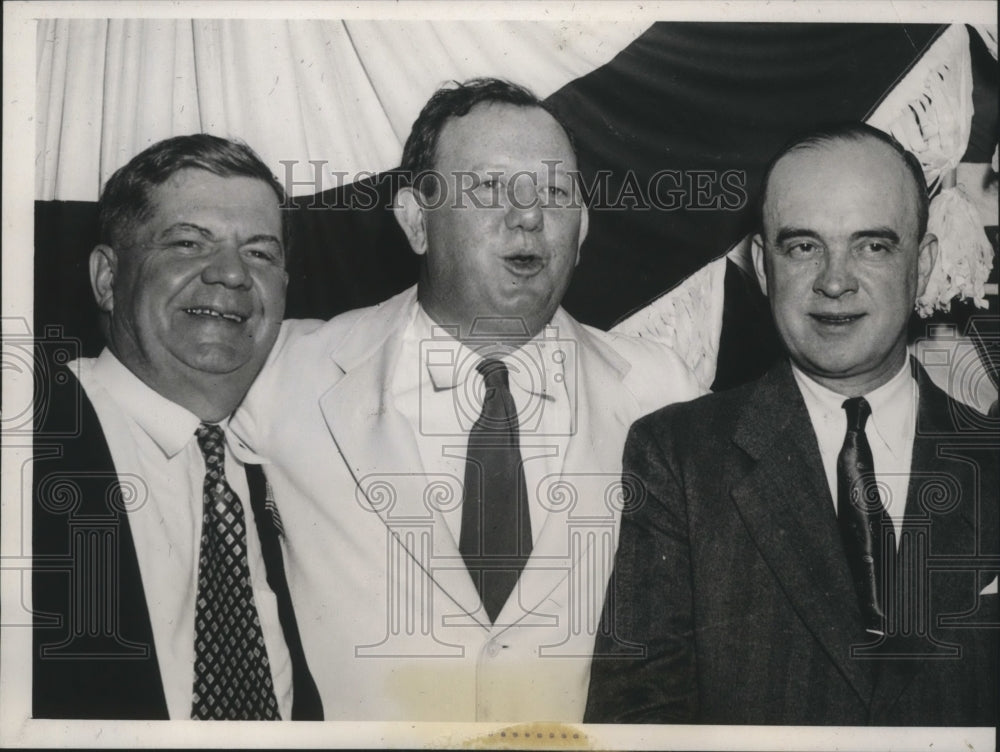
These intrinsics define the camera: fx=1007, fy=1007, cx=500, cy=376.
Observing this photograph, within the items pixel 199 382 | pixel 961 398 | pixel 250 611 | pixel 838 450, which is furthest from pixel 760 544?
pixel 199 382

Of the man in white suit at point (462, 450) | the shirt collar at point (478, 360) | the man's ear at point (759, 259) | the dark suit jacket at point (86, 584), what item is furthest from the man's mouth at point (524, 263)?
the dark suit jacket at point (86, 584)

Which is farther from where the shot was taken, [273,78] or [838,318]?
[273,78]

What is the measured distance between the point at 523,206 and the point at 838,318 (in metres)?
0.71

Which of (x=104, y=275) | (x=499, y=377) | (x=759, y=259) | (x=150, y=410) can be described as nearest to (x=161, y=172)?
(x=104, y=275)

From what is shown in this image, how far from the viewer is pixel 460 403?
7.18ft

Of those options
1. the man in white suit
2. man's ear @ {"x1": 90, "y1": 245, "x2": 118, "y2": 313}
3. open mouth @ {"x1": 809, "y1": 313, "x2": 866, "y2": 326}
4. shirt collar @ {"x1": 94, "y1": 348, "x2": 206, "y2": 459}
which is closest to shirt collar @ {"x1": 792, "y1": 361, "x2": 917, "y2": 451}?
open mouth @ {"x1": 809, "y1": 313, "x2": 866, "y2": 326}

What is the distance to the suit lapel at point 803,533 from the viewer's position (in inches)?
83.4

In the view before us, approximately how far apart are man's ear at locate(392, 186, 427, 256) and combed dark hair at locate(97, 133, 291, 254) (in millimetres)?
249

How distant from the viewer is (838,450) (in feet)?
7.09

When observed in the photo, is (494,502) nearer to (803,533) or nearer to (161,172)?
(803,533)

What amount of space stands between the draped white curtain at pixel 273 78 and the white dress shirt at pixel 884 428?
2.91 ft

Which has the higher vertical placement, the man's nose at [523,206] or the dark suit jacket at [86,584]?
the man's nose at [523,206]

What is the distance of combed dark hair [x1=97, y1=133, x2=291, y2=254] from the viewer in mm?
2178

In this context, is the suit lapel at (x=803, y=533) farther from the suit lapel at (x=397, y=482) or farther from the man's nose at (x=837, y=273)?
the suit lapel at (x=397, y=482)
